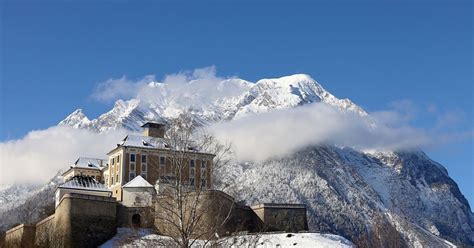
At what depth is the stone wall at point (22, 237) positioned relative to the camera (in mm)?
91625

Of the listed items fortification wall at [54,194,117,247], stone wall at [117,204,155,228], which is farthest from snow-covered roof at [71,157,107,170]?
fortification wall at [54,194,117,247]

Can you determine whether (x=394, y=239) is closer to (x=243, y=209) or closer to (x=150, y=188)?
(x=243, y=209)

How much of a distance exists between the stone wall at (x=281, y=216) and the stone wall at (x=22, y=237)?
2622cm

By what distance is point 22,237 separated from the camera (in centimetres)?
9206

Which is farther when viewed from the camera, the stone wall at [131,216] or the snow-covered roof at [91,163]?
the snow-covered roof at [91,163]

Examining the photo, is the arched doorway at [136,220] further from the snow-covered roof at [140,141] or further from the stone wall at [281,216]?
the snow-covered roof at [140,141]

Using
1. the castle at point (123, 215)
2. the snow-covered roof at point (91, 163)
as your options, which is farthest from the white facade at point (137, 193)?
the snow-covered roof at point (91, 163)

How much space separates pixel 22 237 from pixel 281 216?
30.2m

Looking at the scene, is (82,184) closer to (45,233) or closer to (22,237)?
(22,237)

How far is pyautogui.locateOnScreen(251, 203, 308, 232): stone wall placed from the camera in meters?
91.0

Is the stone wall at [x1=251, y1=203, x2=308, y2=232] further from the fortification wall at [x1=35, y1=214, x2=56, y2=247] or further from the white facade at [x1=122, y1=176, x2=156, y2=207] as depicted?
the fortification wall at [x1=35, y1=214, x2=56, y2=247]

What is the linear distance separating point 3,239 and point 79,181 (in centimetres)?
1409

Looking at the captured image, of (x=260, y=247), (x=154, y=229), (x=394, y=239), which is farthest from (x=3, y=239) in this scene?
(x=394, y=239)

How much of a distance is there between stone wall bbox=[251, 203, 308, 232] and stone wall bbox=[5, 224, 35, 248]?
86.0 feet
